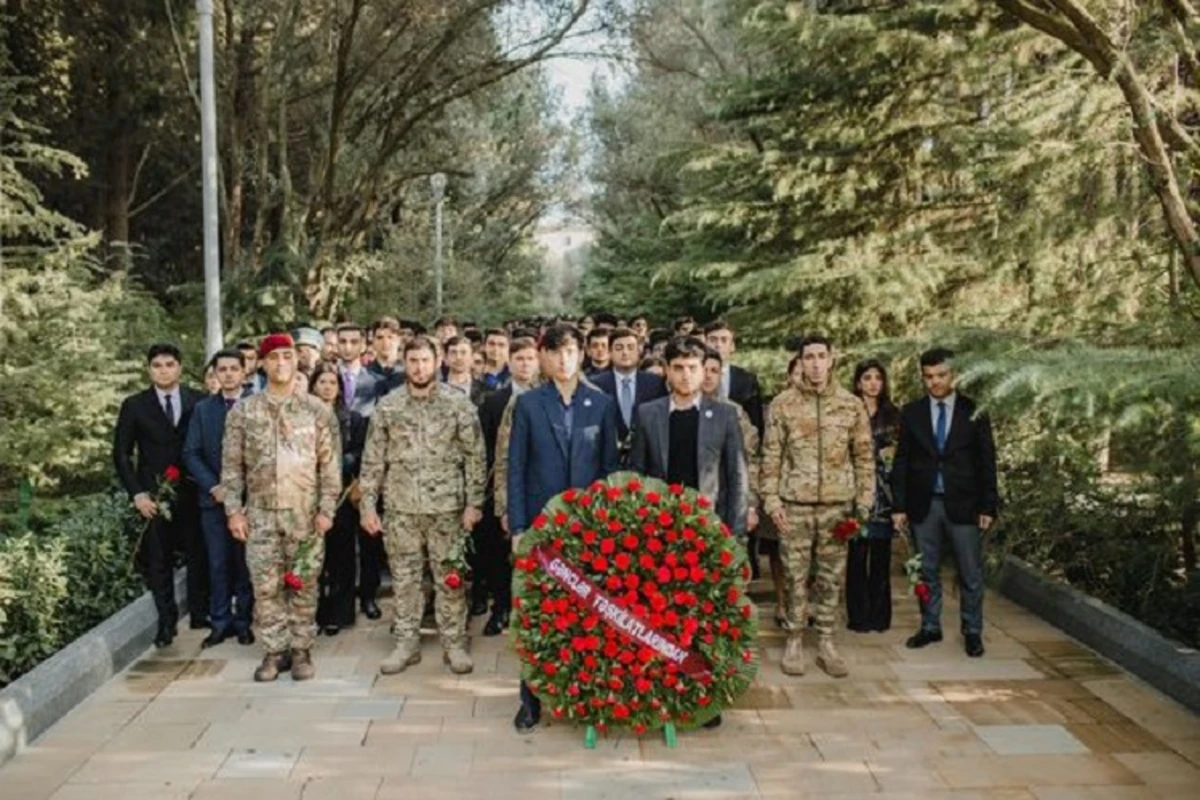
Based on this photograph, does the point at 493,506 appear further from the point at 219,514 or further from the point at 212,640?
the point at 212,640

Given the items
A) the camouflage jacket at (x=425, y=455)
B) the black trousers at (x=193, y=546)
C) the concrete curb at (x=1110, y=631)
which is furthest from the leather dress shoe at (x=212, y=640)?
the concrete curb at (x=1110, y=631)

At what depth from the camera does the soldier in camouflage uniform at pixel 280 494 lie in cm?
666

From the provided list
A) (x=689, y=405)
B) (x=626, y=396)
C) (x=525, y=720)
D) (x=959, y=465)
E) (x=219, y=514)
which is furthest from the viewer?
(x=626, y=396)

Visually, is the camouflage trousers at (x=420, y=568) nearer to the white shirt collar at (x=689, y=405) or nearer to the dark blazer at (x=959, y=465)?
the white shirt collar at (x=689, y=405)

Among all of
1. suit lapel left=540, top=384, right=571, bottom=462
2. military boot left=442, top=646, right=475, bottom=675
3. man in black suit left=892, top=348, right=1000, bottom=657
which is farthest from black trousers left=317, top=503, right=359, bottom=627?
man in black suit left=892, top=348, right=1000, bottom=657

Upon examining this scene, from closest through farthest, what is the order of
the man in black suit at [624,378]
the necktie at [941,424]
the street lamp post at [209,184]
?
the necktie at [941,424] < the man in black suit at [624,378] < the street lamp post at [209,184]

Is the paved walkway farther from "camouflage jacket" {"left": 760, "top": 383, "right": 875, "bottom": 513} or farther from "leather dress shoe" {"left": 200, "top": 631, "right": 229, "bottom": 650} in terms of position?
"camouflage jacket" {"left": 760, "top": 383, "right": 875, "bottom": 513}

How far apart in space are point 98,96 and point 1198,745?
19.8m

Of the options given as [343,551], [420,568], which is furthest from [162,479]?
[420,568]

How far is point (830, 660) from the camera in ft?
22.2

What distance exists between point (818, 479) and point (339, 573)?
344cm

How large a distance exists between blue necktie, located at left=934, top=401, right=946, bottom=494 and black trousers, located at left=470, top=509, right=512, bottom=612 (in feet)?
9.60

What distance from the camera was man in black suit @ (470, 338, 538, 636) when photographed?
7816 mm

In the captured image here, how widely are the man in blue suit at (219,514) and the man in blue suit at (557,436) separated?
2312 mm
